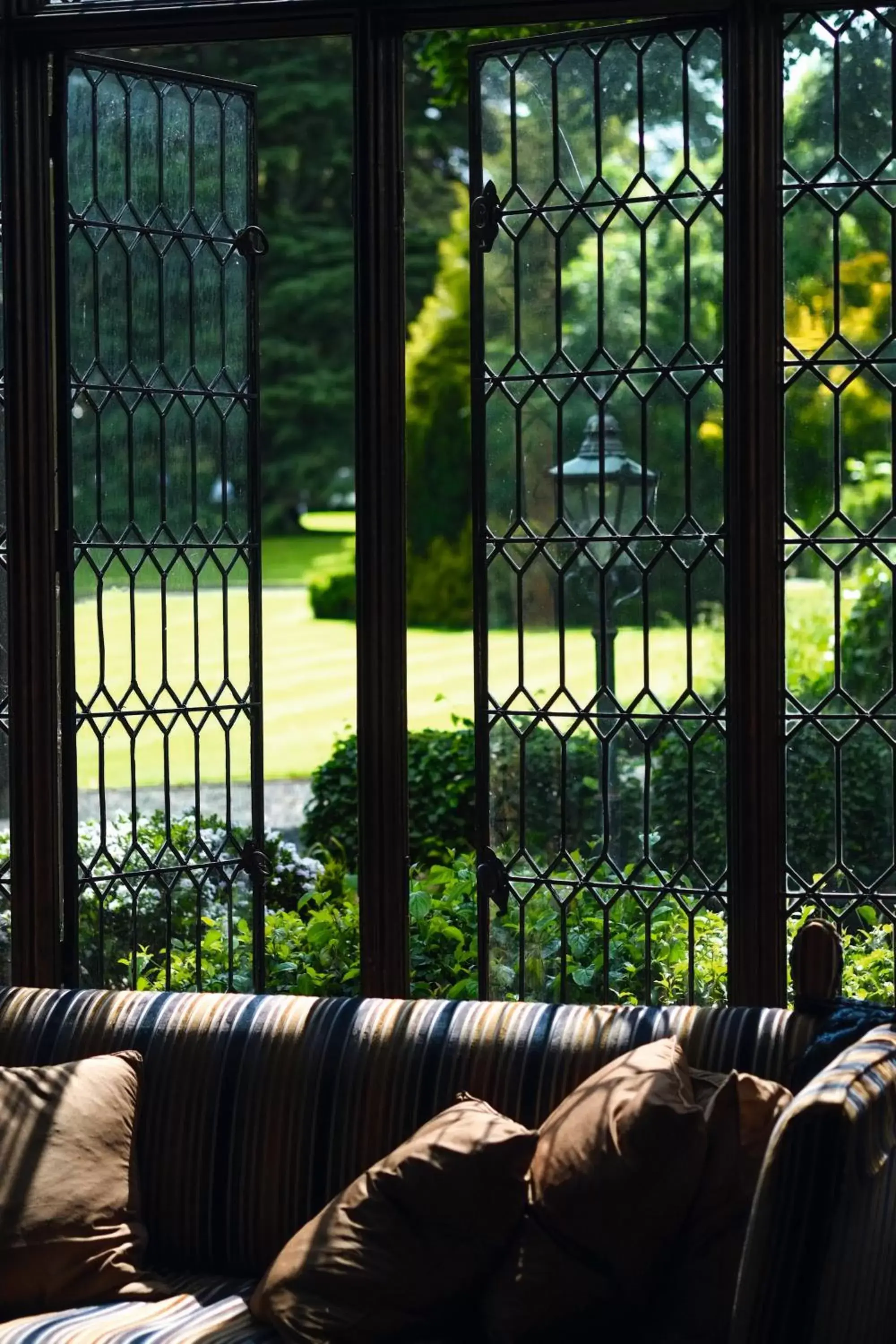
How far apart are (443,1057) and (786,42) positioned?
201cm

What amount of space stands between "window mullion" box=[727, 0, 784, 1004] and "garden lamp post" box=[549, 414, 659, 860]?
194mm

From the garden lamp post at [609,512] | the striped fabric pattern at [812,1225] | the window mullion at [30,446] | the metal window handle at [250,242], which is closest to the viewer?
the striped fabric pattern at [812,1225]

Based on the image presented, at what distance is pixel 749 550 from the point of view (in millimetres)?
3059

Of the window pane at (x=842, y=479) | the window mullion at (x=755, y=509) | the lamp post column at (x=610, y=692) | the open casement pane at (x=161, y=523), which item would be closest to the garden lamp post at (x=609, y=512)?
the lamp post column at (x=610, y=692)

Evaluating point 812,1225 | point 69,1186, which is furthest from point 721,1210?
point 69,1186

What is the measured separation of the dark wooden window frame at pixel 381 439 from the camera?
3.05 m

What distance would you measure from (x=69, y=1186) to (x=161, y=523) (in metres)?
1.49

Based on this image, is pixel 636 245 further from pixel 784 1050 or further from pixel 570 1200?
pixel 570 1200

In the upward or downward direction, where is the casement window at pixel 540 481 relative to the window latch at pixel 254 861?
upward

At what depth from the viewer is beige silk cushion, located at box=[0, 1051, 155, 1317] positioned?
93.2 inches

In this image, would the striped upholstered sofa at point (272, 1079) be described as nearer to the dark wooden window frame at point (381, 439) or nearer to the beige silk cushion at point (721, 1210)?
the beige silk cushion at point (721, 1210)

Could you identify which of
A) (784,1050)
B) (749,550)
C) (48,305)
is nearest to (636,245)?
(749,550)

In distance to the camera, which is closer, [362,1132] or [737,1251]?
[737,1251]

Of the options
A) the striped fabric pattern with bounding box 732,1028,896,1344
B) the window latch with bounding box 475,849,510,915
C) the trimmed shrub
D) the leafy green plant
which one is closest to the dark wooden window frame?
the window latch with bounding box 475,849,510,915
